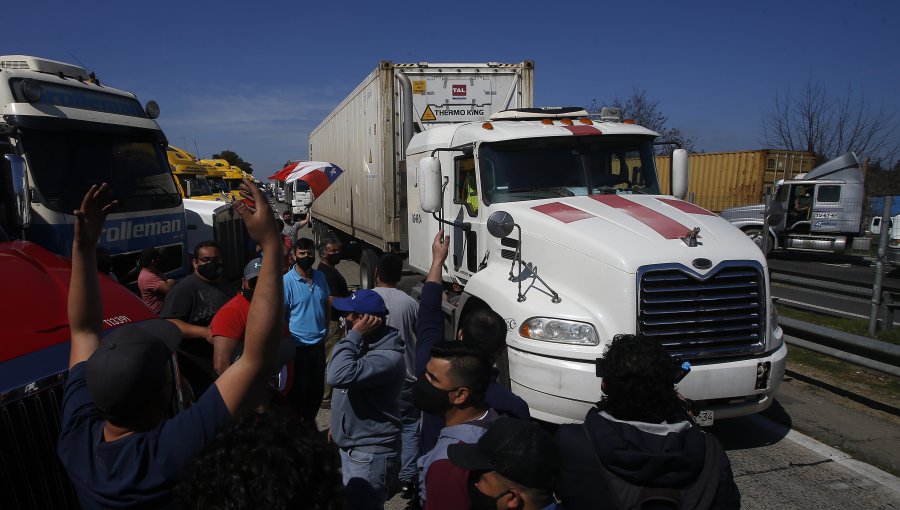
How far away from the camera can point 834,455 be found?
4.64 metres

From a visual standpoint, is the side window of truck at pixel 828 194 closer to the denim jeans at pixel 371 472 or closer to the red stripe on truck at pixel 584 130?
the red stripe on truck at pixel 584 130

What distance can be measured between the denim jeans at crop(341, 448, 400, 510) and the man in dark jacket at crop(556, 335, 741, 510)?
1.22 m

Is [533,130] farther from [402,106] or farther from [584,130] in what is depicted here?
[402,106]

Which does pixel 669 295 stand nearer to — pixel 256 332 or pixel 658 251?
pixel 658 251

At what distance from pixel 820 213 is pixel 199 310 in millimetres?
18138

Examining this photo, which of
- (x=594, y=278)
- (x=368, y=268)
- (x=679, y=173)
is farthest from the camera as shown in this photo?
(x=368, y=268)

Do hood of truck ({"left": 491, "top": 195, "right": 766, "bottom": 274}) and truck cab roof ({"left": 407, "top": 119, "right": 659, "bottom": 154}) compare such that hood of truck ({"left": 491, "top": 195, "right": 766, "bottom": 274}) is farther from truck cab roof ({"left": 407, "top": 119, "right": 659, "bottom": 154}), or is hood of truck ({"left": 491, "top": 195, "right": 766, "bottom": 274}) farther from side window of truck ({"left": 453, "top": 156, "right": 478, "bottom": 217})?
truck cab roof ({"left": 407, "top": 119, "right": 659, "bottom": 154})

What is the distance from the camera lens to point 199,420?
1684mm

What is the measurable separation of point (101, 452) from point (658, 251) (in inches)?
147

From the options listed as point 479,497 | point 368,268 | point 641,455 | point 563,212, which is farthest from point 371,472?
point 368,268

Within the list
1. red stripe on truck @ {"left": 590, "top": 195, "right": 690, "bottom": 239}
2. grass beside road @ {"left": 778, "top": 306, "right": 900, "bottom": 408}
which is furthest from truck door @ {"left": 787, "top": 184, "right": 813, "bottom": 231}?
red stripe on truck @ {"left": 590, "top": 195, "right": 690, "bottom": 239}

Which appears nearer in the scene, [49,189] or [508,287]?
[508,287]

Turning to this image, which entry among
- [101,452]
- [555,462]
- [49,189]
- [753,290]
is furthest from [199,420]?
[49,189]

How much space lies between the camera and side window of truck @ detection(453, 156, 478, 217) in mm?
6195
